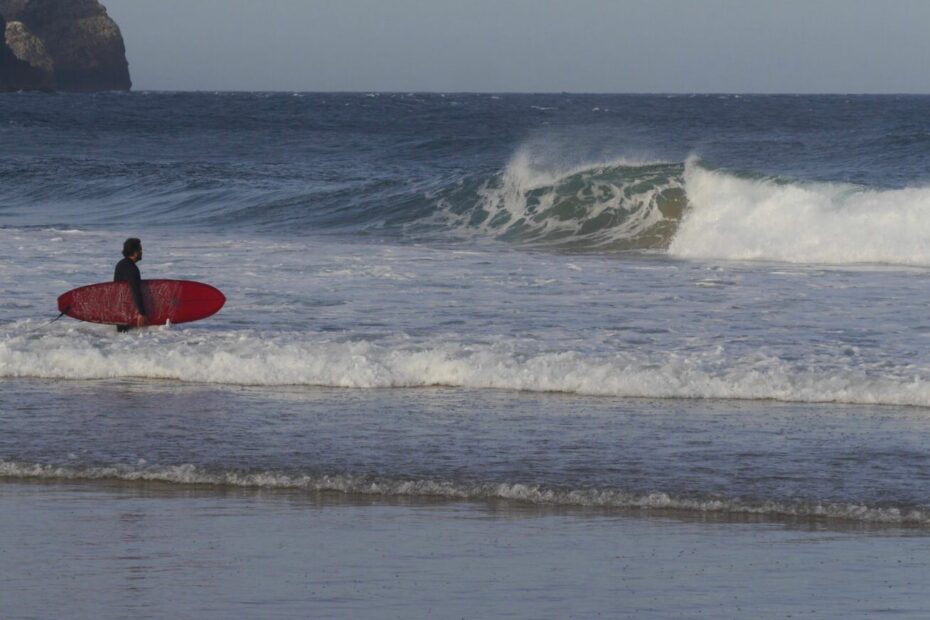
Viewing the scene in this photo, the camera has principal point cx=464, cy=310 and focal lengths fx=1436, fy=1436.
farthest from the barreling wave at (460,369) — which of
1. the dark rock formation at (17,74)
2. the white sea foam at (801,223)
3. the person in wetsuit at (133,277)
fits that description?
the dark rock formation at (17,74)

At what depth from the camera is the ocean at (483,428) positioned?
5.31m

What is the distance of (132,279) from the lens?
11.2m

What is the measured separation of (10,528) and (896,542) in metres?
3.66

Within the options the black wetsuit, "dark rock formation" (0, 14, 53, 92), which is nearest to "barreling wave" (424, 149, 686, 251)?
the black wetsuit

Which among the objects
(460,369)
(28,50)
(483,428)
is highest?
(28,50)

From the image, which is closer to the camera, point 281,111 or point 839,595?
point 839,595

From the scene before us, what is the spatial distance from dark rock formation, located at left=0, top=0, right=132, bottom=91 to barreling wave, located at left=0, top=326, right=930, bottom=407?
152573 millimetres

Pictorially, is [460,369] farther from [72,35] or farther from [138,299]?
[72,35]

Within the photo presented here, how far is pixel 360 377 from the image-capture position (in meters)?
9.34

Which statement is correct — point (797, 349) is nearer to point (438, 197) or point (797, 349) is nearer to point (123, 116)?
point (438, 197)

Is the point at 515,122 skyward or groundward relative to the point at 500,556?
skyward

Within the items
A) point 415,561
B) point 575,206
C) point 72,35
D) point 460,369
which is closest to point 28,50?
point 72,35

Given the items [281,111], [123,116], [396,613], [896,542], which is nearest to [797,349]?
[896,542]

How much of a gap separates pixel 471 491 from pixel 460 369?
108 inches
